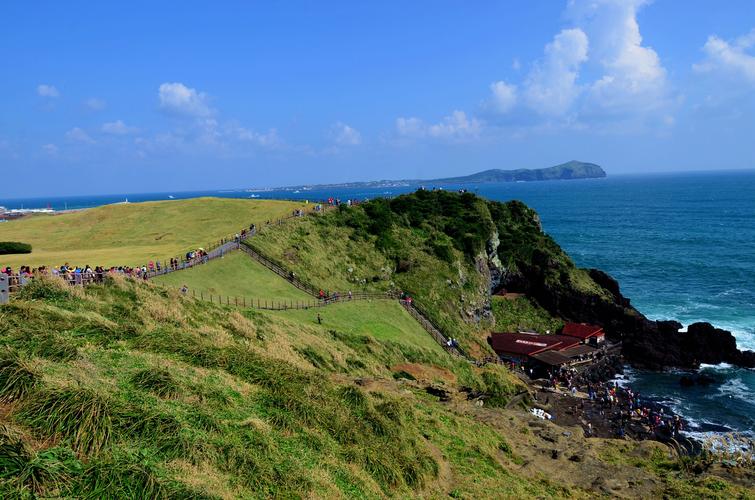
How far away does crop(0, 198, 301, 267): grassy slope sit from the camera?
162 ft

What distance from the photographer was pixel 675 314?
233 feet

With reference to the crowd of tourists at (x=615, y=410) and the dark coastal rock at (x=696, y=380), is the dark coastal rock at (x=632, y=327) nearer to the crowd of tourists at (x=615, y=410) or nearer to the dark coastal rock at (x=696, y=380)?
the dark coastal rock at (x=696, y=380)

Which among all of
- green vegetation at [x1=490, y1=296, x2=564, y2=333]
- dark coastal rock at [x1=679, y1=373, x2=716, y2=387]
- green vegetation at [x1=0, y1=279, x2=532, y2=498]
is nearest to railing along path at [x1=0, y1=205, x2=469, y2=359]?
green vegetation at [x1=0, y1=279, x2=532, y2=498]

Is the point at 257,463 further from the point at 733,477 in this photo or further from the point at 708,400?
the point at 708,400

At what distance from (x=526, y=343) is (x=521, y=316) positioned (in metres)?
14.0

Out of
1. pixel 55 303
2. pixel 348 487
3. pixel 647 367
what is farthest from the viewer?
pixel 647 367

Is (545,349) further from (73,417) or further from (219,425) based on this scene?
(73,417)

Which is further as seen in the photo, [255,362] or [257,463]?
[255,362]

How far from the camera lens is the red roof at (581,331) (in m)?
59.1

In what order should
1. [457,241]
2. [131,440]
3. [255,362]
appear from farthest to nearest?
[457,241] → [255,362] → [131,440]

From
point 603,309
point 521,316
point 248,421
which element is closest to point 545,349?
point 521,316

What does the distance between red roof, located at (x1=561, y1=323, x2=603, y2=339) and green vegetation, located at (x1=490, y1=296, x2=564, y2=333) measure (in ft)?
10.8

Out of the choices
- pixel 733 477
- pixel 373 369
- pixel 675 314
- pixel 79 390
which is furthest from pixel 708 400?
pixel 79 390

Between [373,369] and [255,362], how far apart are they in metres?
12.7
